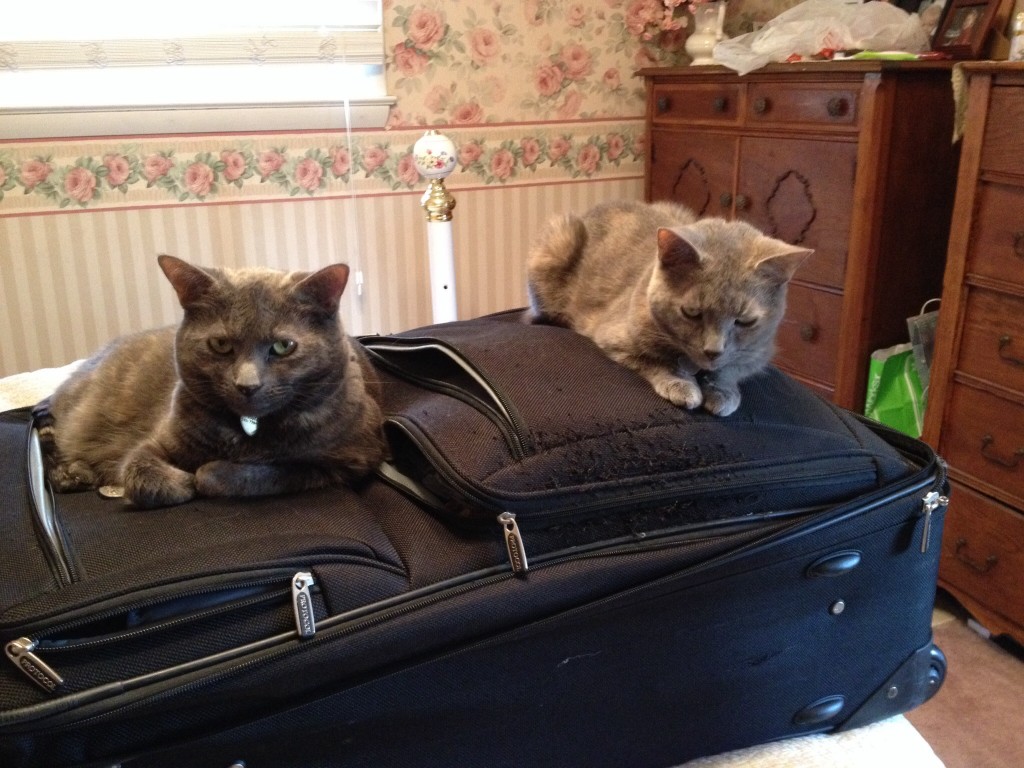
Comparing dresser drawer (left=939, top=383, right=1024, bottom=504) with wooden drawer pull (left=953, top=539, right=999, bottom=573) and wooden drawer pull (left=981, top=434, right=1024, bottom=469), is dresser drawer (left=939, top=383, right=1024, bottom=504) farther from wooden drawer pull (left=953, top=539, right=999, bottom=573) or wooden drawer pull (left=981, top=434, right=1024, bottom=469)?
wooden drawer pull (left=953, top=539, right=999, bottom=573)

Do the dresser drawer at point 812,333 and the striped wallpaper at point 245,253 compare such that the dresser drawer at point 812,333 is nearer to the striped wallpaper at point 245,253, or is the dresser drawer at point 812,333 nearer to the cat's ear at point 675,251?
the striped wallpaper at point 245,253

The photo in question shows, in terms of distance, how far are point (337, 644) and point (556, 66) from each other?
2070 millimetres

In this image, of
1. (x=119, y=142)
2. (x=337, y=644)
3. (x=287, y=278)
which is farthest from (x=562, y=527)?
(x=119, y=142)

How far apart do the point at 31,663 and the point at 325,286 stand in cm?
39

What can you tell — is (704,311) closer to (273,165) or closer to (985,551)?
(985,551)

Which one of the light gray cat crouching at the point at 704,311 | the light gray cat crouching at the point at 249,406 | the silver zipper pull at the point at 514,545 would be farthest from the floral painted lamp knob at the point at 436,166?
the silver zipper pull at the point at 514,545

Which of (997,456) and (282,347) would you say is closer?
(282,347)

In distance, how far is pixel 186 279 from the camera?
0.78 metres

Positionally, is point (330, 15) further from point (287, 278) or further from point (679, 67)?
point (287, 278)

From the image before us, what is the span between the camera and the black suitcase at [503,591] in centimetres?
60

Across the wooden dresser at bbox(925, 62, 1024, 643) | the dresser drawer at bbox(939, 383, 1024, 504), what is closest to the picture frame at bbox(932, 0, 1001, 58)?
the wooden dresser at bbox(925, 62, 1024, 643)

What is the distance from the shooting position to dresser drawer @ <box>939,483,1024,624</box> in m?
1.63

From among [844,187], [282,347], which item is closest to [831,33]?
[844,187]

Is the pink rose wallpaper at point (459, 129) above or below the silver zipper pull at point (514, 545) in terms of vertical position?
above
